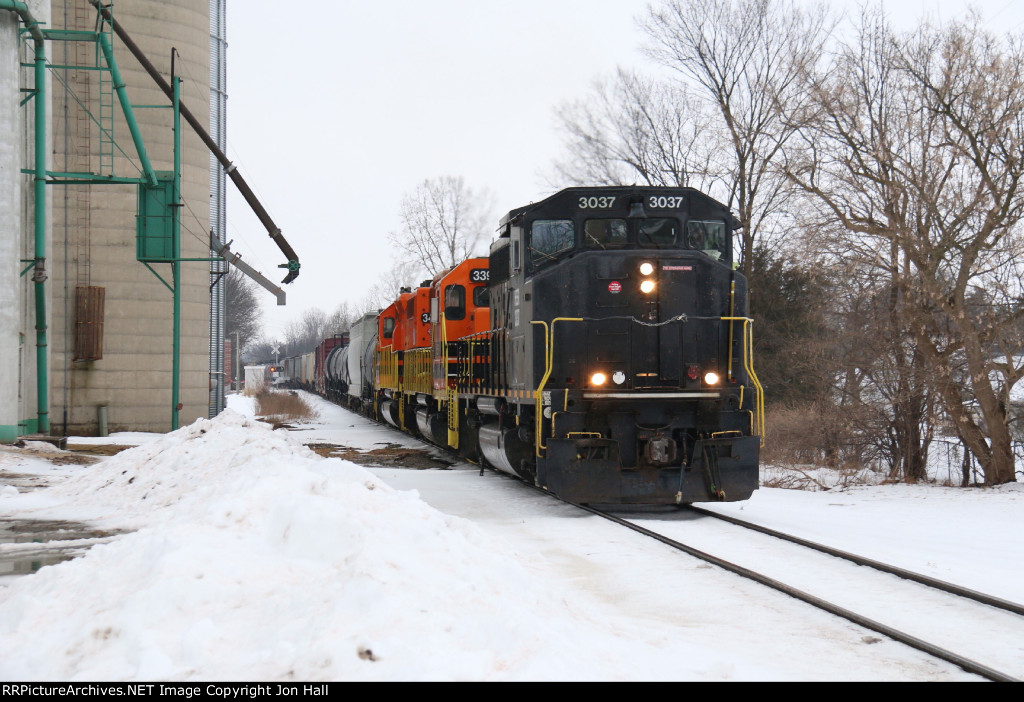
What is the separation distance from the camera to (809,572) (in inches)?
286

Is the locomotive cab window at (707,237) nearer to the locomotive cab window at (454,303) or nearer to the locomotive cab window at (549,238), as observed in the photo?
the locomotive cab window at (549,238)

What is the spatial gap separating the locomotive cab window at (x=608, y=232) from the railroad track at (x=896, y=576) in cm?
343

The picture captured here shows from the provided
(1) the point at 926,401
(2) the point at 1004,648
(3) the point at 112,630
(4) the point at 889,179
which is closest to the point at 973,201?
(4) the point at 889,179

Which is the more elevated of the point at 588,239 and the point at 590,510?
the point at 588,239

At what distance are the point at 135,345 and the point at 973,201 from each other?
1888 cm

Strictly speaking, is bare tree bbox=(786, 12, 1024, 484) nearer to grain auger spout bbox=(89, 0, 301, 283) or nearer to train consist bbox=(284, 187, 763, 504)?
train consist bbox=(284, 187, 763, 504)

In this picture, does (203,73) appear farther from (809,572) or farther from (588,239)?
(809,572)

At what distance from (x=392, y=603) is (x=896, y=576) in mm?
4436

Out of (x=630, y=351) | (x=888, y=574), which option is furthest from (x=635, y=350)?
(x=888, y=574)

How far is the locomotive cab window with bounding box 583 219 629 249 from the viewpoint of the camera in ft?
35.0

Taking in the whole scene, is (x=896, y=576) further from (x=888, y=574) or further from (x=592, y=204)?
(x=592, y=204)

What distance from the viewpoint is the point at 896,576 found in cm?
702

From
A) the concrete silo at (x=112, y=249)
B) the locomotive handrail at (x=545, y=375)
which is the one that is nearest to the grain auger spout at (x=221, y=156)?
the concrete silo at (x=112, y=249)

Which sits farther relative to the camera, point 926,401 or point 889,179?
point 926,401
